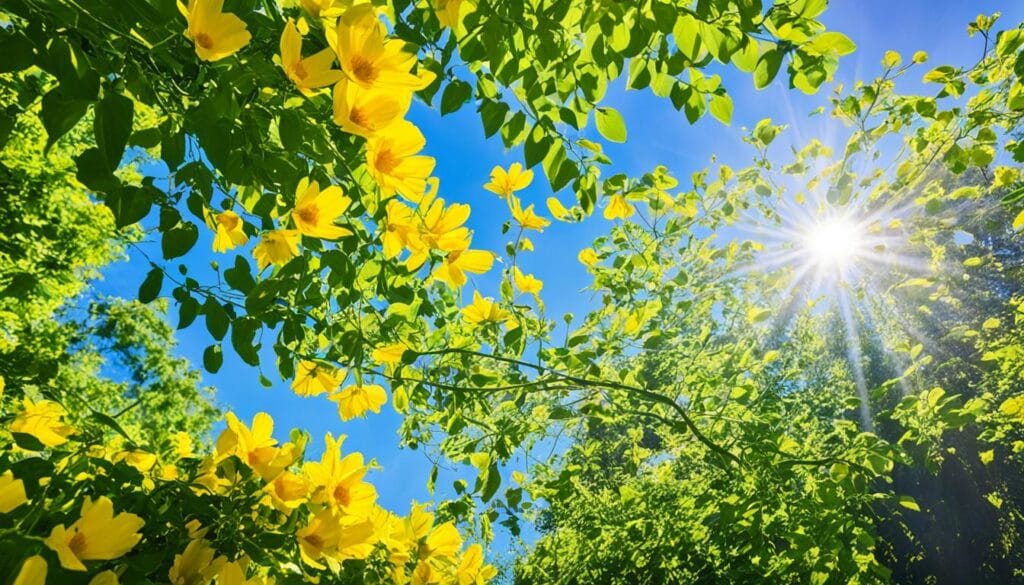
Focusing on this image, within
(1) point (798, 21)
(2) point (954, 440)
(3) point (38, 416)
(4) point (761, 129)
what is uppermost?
(2) point (954, 440)

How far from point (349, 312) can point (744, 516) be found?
1622 mm

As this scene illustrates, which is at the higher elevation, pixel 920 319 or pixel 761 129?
pixel 920 319

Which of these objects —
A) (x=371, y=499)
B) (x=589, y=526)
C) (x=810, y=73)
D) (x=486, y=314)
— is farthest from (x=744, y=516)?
(x=589, y=526)

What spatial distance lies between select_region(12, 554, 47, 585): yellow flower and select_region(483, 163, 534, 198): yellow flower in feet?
3.37

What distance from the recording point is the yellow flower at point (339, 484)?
122 centimetres

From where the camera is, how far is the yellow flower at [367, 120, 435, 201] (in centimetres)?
83

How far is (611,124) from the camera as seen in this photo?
3.38ft

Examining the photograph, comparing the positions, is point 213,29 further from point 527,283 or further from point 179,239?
point 527,283

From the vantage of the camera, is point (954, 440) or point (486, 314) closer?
point (486, 314)

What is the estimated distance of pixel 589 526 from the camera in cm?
455

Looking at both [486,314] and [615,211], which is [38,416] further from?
[615,211]

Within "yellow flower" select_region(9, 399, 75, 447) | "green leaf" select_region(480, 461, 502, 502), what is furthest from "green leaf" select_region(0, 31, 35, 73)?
"green leaf" select_region(480, 461, 502, 502)

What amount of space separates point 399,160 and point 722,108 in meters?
0.63

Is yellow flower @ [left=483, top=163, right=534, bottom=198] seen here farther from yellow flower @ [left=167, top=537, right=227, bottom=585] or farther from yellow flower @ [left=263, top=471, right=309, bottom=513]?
yellow flower @ [left=167, top=537, right=227, bottom=585]
